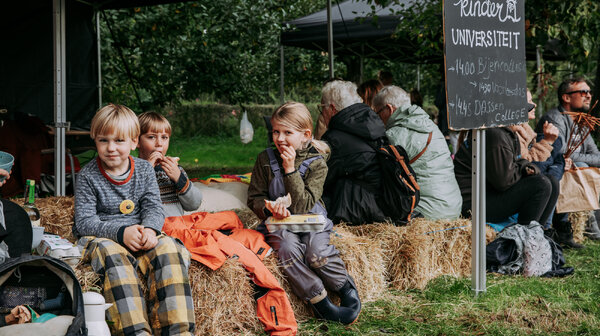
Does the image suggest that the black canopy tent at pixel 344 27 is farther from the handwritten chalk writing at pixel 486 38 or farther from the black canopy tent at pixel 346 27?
the handwritten chalk writing at pixel 486 38

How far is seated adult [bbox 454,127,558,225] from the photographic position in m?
5.11

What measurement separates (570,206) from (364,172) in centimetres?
262

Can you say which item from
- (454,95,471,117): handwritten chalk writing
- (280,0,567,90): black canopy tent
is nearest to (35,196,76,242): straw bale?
(454,95,471,117): handwritten chalk writing

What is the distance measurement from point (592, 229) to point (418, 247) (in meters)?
3.10

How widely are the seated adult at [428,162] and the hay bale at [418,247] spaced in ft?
0.52

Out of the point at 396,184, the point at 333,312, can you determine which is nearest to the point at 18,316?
the point at 333,312

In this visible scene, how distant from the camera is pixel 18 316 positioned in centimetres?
240

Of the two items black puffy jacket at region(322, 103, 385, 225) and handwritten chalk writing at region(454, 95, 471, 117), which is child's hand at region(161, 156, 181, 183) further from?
handwritten chalk writing at region(454, 95, 471, 117)

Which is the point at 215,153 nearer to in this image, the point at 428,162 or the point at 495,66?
the point at 428,162

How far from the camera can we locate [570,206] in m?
5.92

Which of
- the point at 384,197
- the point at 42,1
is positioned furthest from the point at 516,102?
the point at 42,1

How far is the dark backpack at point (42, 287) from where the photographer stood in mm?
2486

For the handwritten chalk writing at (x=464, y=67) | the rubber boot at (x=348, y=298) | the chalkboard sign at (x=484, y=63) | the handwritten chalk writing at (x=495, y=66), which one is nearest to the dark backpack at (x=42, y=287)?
the rubber boot at (x=348, y=298)

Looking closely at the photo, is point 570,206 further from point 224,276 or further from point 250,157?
point 250,157
